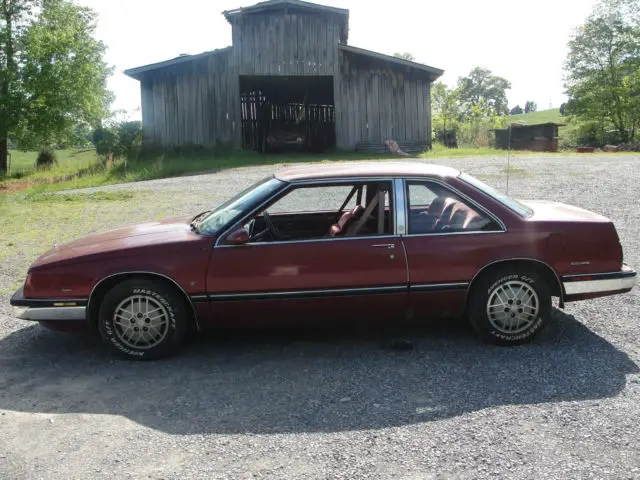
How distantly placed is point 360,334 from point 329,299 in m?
0.73

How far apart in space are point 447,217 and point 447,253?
35cm

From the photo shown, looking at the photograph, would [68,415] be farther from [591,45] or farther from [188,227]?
[591,45]

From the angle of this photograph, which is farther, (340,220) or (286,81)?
(286,81)

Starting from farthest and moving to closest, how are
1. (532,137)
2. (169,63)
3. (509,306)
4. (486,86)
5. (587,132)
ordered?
(486,86), (587,132), (532,137), (169,63), (509,306)

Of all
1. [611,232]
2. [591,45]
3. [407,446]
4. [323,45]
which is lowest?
[407,446]

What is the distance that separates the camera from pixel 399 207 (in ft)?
16.0

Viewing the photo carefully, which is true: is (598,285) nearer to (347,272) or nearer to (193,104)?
(347,272)

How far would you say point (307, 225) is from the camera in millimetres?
5867

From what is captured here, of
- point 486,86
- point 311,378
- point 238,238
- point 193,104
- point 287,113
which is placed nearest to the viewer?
point 311,378

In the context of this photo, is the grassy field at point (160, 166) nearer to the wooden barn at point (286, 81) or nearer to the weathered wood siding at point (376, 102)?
the wooden barn at point (286, 81)

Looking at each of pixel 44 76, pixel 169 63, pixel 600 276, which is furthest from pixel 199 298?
pixel 44 76

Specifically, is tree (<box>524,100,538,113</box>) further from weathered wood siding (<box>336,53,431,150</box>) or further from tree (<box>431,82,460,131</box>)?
weathered wood siding (<box>336,53,431,150</box>)

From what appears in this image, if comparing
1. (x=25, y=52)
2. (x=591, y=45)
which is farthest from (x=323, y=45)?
(x=591, y=45)

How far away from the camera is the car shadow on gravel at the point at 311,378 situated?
3789 millimetres
